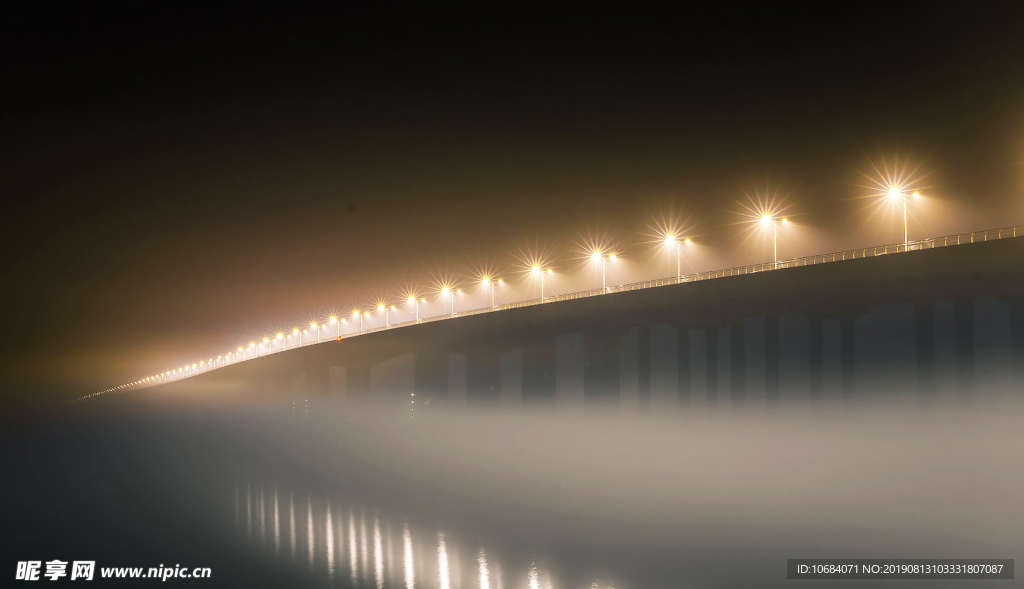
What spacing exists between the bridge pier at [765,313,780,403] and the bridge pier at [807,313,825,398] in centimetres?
96

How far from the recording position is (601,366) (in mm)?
25312

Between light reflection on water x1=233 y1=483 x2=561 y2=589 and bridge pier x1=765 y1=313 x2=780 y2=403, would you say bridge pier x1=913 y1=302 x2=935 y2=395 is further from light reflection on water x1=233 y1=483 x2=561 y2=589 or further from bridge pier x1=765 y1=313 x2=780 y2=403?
light reflection on water x1=233 y1=483 x2=561 y2=589

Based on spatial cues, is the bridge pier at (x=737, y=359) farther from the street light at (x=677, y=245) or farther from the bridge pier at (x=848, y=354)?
the street light at (x=677, y=245)

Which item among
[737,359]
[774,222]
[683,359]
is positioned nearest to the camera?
[737,359]

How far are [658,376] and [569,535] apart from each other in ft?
28.0

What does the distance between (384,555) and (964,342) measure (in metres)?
14.5

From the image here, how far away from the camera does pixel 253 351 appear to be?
64.9m

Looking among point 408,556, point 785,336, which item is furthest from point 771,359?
point 408,556

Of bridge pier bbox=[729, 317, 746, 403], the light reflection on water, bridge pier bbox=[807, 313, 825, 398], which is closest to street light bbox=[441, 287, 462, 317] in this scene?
the light reflection on water

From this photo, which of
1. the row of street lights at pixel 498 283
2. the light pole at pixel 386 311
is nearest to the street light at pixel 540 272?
the row of street lights at pixel 498 283

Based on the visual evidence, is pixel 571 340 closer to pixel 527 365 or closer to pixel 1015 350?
pixel 527 365

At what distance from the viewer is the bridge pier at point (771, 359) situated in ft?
65.1

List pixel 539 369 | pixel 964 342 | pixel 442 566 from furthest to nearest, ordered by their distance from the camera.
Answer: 1. pixel 539 369
2. pixel 964 342
3. pixel 442 566

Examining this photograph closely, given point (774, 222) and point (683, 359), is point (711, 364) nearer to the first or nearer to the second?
point (683, 359)
